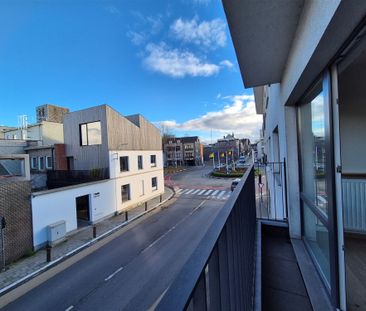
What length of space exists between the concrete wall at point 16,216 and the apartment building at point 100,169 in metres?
0.76

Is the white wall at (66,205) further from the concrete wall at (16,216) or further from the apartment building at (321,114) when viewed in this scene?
the apartment building at (321,114)

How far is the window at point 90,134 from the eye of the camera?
13.3 m

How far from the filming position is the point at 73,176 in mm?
13516

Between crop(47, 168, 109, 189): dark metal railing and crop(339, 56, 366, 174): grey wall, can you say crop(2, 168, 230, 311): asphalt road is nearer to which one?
crop(47, 168, 109, 189): dark metal railing

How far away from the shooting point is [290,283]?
7.56 ft

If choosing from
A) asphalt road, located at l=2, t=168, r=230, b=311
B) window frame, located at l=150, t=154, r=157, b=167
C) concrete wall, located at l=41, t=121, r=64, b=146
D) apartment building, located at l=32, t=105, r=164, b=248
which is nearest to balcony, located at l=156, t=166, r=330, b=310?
asphalt road, located at l=2, t=168, r=230, b=311

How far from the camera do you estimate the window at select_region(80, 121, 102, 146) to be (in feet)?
43.8

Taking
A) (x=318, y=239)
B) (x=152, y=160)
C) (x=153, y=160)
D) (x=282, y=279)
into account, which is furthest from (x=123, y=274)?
(x=153, y=160)

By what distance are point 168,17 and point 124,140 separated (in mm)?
8322

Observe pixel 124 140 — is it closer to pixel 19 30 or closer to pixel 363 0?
pixel 19 30

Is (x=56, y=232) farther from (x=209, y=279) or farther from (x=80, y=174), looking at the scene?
(x=209, y=279)

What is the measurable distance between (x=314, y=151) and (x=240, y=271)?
1915 millimetres

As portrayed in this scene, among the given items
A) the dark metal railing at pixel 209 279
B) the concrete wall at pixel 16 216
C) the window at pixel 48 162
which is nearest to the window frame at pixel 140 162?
the window at pixel 48 162

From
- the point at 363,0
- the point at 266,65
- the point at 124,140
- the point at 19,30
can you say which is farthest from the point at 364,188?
the point at 124,140
